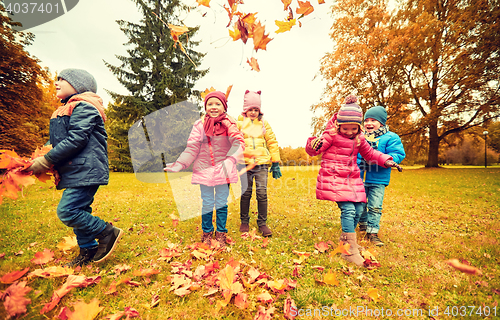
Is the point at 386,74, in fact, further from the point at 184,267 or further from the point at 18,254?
the point at 18,254

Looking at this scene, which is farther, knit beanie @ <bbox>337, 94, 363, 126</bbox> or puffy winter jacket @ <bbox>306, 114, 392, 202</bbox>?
puffy winter jacket @ <bbox>306, 114, 392, 202</bbox>

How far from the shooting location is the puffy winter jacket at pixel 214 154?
2838 mm

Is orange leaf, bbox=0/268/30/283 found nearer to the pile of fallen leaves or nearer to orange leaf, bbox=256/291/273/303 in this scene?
the pile of fallen leaves

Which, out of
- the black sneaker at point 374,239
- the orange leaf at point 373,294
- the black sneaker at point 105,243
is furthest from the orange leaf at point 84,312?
the black sneaker at point 374,239

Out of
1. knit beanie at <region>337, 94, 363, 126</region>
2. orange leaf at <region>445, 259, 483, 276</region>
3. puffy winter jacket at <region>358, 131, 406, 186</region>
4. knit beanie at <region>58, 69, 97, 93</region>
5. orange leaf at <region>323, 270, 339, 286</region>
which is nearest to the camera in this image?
orange leaf at <region>445, 259, 483, 276</region>

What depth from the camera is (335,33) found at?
17.8 metres

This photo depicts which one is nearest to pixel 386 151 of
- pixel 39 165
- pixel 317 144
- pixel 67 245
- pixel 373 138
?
pixel 373 138

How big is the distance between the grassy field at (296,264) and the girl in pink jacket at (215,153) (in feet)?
2.23

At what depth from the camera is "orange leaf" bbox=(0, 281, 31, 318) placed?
1622 millimetres

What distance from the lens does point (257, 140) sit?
3488 millimetres

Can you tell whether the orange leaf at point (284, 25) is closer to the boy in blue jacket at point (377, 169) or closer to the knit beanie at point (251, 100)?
the knit beanie at point (251, 100)

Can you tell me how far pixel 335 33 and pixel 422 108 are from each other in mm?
9312

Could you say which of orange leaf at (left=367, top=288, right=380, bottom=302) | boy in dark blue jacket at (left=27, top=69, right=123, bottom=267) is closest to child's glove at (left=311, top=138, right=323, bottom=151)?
orange leaf at (left=367, top=288, right=380, bottom=302)

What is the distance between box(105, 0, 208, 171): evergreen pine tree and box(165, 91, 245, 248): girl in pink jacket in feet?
Result: 54.0
